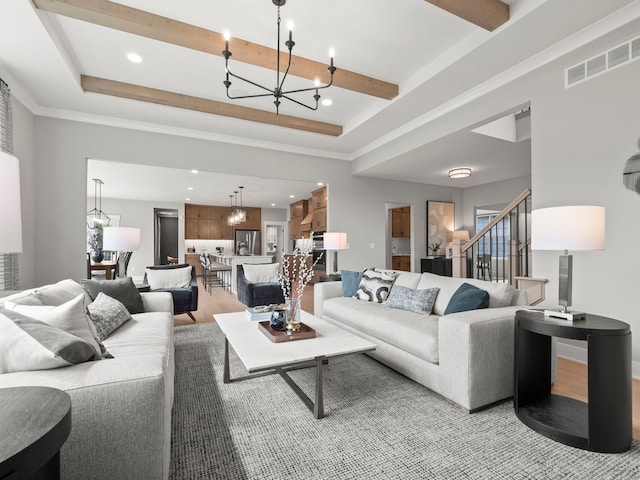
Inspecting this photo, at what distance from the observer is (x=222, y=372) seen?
108 inches

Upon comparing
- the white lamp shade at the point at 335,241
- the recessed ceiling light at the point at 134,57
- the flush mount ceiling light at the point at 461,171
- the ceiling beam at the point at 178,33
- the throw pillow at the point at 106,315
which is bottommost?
the throw pillow at the point at 106,315

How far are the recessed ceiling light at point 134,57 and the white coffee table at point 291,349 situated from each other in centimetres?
279

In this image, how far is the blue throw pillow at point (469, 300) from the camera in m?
2.44

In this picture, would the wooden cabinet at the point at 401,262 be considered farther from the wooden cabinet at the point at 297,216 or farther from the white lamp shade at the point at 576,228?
the white lamp shade at the point at 576,228

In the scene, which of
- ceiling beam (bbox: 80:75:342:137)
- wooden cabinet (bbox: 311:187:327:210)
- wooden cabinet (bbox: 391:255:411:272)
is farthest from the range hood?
ceiling beam (bbox: 80:75:342:137)

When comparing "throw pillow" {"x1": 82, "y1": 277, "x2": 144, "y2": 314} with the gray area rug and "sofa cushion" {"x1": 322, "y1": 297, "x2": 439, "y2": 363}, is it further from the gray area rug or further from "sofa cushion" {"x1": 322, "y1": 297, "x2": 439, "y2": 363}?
"sofa cushion" {"x1": 322, "y1": 297, "x2": 439, "y2": 363}

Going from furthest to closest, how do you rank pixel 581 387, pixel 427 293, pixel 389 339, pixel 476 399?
1. pixel 427 293
2. pixel 389 339
3. pixel 581 387
4. pixel 476 399

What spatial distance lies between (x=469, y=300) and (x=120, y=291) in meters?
3.11

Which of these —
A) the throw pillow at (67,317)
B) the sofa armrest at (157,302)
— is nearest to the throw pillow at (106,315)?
the sofa armrest at (157,302)

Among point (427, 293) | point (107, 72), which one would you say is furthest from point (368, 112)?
point (107, 72)

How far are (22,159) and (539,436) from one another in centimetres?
555

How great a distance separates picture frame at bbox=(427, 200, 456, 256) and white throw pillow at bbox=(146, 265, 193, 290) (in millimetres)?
5388

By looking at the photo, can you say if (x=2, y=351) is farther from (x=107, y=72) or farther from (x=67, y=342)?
(x=107, y=72)

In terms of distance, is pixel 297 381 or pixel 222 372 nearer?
pixel 297 381
